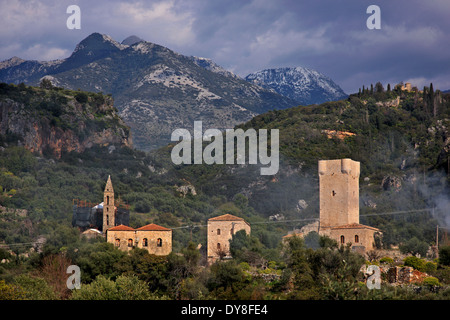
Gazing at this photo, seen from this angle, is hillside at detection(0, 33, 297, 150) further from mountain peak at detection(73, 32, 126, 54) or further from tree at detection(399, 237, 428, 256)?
tree at detection(399, 237, 428, 256)

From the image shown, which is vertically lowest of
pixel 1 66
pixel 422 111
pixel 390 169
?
pixel 390 169

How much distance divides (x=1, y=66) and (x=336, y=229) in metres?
135

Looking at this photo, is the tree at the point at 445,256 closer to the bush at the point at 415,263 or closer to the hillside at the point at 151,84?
the bush at the point at 415,263

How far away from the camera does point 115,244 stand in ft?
166

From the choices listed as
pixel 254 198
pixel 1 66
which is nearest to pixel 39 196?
pixel 254 198

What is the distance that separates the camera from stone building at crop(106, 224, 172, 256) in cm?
5025

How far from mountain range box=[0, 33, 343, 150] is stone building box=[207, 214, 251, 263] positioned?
7510cm

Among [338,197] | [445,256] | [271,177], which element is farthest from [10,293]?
[271,177]

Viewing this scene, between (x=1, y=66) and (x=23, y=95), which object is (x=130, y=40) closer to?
(x=1, y=66)

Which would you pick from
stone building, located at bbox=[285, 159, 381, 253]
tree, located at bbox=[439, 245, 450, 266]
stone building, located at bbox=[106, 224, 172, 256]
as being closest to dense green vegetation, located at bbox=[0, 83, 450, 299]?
tree, located at bbox=[439, 245, 450, 266]

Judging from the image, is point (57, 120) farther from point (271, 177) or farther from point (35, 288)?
point (35, 288)

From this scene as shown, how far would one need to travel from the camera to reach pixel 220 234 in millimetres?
51781

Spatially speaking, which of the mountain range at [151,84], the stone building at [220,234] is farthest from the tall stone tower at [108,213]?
the mountain range at [151,84]

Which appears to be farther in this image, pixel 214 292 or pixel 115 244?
pixel 115 244
